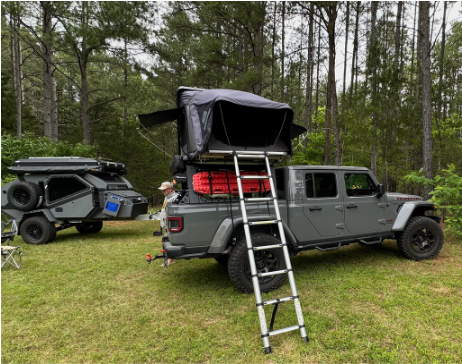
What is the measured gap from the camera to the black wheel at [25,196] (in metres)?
5.97

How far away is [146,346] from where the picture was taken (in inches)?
101

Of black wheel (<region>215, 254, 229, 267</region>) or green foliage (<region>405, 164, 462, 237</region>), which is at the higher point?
green foliage (<region>405, 164, 462, 237</region>)

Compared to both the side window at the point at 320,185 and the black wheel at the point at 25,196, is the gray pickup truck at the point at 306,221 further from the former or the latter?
the black wheel at the point at 25,196

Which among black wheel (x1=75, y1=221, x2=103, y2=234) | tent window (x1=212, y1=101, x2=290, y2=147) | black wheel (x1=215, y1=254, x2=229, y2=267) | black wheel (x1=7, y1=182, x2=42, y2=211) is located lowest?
black wheel (x1=75, y1=221, x2=103, y2=234)

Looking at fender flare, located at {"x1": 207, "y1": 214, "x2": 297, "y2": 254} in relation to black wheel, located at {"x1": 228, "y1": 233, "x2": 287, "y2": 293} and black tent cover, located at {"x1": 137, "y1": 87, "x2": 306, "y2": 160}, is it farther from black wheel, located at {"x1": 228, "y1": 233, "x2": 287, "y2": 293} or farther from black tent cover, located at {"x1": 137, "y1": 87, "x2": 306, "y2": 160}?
black tent cover, located at {"x1": 137, "y1": 87, "x2": 306, "y2": 160}

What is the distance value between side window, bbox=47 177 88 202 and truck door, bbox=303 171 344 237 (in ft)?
18.1

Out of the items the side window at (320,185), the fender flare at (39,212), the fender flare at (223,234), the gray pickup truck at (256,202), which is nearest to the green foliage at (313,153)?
the gray pickup truck at (256,202)

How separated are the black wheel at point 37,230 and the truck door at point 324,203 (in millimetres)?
6133

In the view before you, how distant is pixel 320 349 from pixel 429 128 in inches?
282

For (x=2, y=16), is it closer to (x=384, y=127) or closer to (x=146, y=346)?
(x=146, y=346)

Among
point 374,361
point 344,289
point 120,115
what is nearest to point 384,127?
point 344,289

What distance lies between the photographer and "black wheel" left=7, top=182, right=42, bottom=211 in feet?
19.6

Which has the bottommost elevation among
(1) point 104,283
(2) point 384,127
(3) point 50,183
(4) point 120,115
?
(1) point 104,283

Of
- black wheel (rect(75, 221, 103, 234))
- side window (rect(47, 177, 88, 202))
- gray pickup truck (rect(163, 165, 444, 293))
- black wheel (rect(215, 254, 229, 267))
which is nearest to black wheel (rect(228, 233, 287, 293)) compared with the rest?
gray pickup truck (rect(163, 165, 444, 293))
